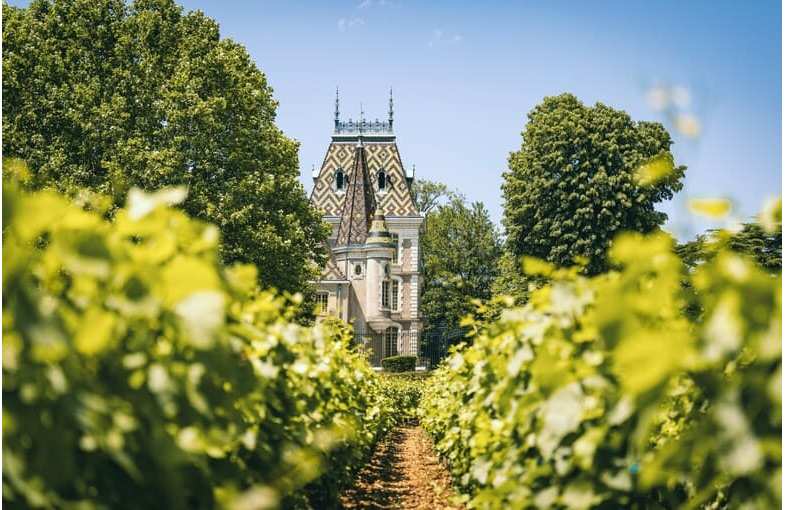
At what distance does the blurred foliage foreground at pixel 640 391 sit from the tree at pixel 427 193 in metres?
55.9

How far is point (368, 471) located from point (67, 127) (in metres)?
14.5

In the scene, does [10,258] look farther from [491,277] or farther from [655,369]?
[491,277]

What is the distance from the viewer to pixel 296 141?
2283 cm

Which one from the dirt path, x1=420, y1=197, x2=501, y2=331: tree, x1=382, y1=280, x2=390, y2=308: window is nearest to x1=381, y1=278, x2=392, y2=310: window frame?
x1=382, y1=280, x2=390, y2=308: window

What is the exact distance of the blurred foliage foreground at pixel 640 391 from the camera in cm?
134

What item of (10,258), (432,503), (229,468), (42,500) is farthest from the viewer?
(432,503)

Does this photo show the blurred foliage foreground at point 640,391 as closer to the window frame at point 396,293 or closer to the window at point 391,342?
the window at point 391,342

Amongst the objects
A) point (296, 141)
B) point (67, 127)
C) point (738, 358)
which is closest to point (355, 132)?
point (296, 141)

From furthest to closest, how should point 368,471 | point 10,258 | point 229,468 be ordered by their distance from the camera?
point 368,471 → point 229,468 → point 10,258

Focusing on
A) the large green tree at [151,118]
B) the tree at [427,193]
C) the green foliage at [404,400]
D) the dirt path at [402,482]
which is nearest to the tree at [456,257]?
the tree at [427,193]

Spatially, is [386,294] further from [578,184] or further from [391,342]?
[578,184]

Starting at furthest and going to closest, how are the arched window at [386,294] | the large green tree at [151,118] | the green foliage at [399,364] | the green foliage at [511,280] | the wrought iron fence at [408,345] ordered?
the arched window at [386,294]
the wrought iron fence at [408,345]
the green foliage at [399,364]
the green foliage at [511,280]
the large green tree at [151,118]

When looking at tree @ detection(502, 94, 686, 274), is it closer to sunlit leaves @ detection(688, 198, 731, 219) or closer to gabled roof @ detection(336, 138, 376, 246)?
gabled roof @ detection(336, 138, 376, 246)

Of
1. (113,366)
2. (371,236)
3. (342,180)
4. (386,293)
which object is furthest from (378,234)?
(113,366)
